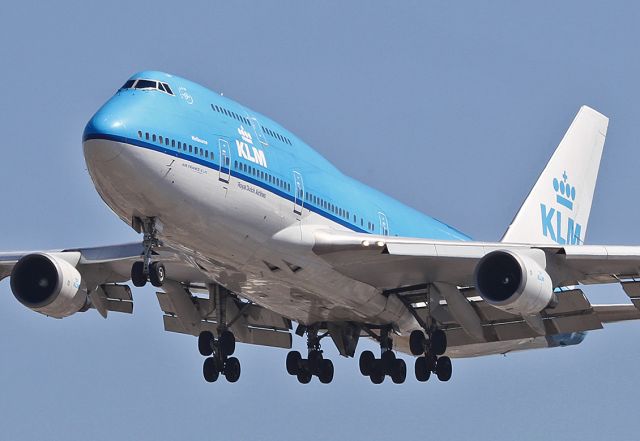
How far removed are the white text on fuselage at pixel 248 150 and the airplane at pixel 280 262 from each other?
0.04 m

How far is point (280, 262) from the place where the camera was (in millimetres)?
34719

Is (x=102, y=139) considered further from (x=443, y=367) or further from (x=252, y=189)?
(x=443, y=367)

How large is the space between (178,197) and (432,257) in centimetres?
768

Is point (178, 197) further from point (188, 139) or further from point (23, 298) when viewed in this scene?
point (23, 298)

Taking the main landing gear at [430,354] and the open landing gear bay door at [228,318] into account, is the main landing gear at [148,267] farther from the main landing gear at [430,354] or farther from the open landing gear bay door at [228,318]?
the main landing gear at [430,354]

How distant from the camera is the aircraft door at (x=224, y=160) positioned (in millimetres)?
32719

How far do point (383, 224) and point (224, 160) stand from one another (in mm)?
8100

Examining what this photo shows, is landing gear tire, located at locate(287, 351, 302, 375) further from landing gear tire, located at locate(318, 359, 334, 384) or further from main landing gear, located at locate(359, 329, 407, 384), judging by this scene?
main landing gear, located at locate(359, 329, 407, 384)

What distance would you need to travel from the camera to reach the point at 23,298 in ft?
128

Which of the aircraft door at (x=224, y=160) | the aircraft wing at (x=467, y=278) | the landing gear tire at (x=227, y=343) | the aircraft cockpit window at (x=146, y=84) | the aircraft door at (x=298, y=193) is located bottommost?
the landing gear tire at (x=227, y=343)

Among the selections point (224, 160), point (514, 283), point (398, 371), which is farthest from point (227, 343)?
point (514, 283)

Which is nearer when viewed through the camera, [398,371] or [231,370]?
[231,370]

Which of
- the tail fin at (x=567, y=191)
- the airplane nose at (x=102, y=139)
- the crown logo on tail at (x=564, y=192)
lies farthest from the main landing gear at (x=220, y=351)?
the crown logo on tail at (x=564, y=192)

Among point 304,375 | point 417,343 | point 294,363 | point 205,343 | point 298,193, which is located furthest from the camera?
point 294,363
